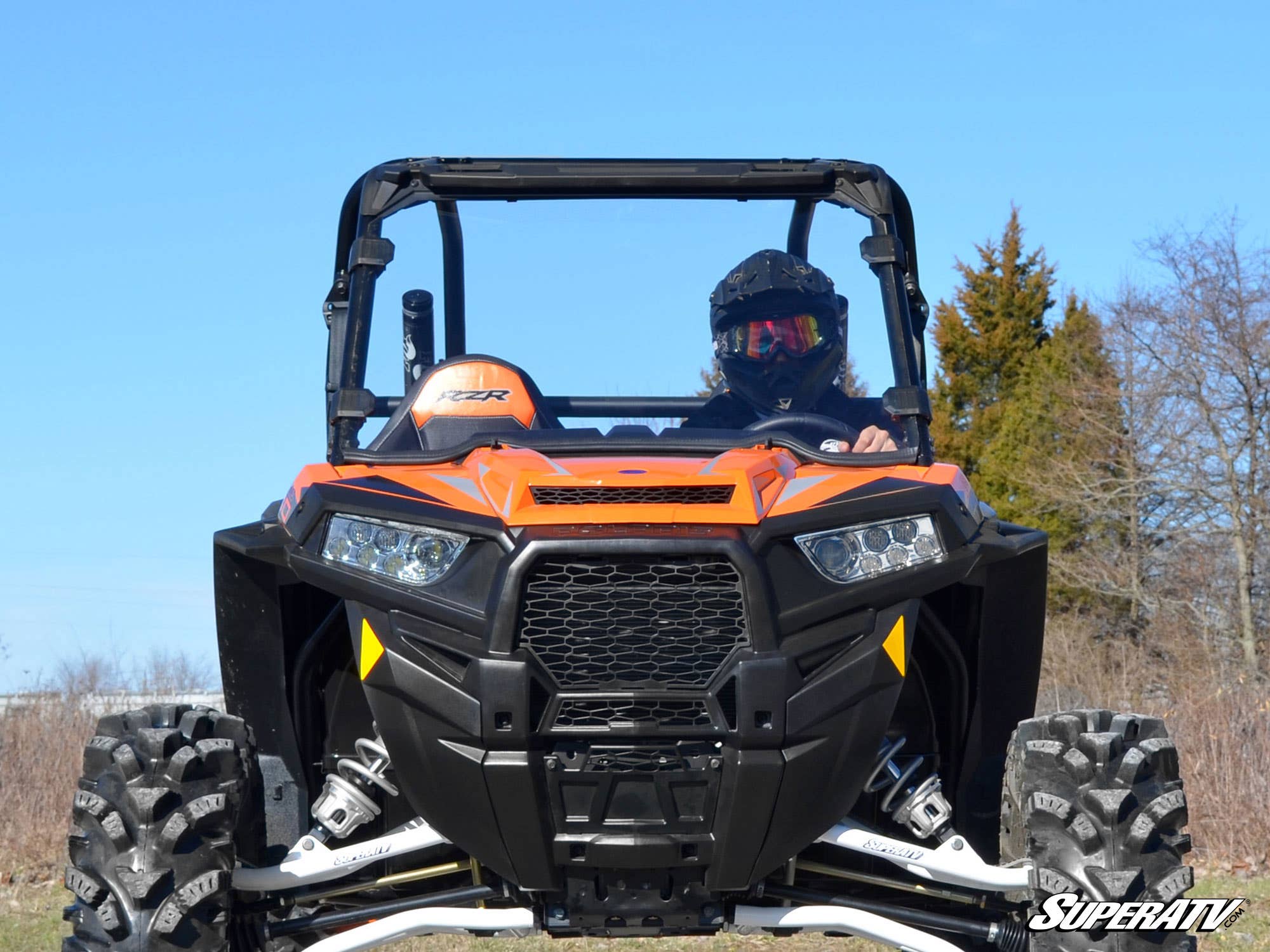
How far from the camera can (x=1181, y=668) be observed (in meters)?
26.6

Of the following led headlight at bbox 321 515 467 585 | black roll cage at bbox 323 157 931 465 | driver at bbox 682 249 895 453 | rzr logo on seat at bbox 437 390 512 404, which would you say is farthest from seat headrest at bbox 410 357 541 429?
led headlight at bbox 321 515 467 585

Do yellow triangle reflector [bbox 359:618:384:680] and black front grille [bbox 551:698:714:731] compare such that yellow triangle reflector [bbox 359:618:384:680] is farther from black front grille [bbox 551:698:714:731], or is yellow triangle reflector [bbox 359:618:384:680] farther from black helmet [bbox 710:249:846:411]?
black helmet [bbox 710:249:846:411]

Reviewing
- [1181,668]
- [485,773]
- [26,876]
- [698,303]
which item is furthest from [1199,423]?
[485,773]

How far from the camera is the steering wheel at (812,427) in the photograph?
4820mm

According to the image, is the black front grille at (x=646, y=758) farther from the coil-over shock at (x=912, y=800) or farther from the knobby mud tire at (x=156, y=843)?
the knobby mud tire at (x=156, y=843)

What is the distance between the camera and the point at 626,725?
382 centimetres

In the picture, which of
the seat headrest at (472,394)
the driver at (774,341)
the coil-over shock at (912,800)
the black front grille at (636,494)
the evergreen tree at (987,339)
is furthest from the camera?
the evergreen tree at (987,339)

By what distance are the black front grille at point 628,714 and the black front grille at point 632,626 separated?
4 cm

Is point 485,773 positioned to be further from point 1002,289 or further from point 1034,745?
point 1002,289

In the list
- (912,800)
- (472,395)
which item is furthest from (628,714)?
(472,395)

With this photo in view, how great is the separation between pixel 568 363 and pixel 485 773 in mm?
1852

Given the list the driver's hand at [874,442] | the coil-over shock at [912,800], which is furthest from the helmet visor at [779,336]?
the coil-over shock at [912,800]

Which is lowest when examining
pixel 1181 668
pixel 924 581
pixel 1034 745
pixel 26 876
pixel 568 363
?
pixel 1181 668

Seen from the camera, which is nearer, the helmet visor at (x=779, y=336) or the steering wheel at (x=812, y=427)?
the steering wheel at (x=812, y=427)
